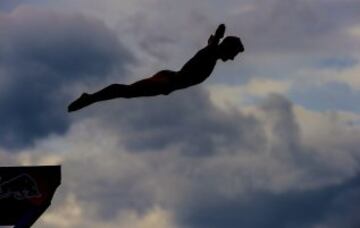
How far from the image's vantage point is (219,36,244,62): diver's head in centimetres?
2297

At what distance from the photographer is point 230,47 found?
23.0 m

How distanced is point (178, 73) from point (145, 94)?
47.1 inches

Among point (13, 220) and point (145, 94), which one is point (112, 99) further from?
point (13, 220)

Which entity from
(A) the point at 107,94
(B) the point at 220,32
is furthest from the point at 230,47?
(A) the point at 107,94

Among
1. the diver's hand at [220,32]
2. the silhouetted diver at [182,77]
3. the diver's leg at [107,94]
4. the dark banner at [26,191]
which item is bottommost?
the diver's leg at [107,94]

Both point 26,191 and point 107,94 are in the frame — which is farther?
point 26,191

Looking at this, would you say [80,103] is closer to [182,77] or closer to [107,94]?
[107,94]

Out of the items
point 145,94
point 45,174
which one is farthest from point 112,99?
point 45,174

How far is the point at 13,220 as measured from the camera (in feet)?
245

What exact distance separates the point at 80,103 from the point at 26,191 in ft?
179

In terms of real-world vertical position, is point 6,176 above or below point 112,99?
above

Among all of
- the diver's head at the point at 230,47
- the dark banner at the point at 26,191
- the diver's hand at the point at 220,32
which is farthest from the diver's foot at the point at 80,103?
the dark banner at the point at 26,191

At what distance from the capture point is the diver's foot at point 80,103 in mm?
24000

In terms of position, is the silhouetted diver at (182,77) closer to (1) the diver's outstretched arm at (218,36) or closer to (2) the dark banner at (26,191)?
(1) the diver's outstretched arm at (218,36)
